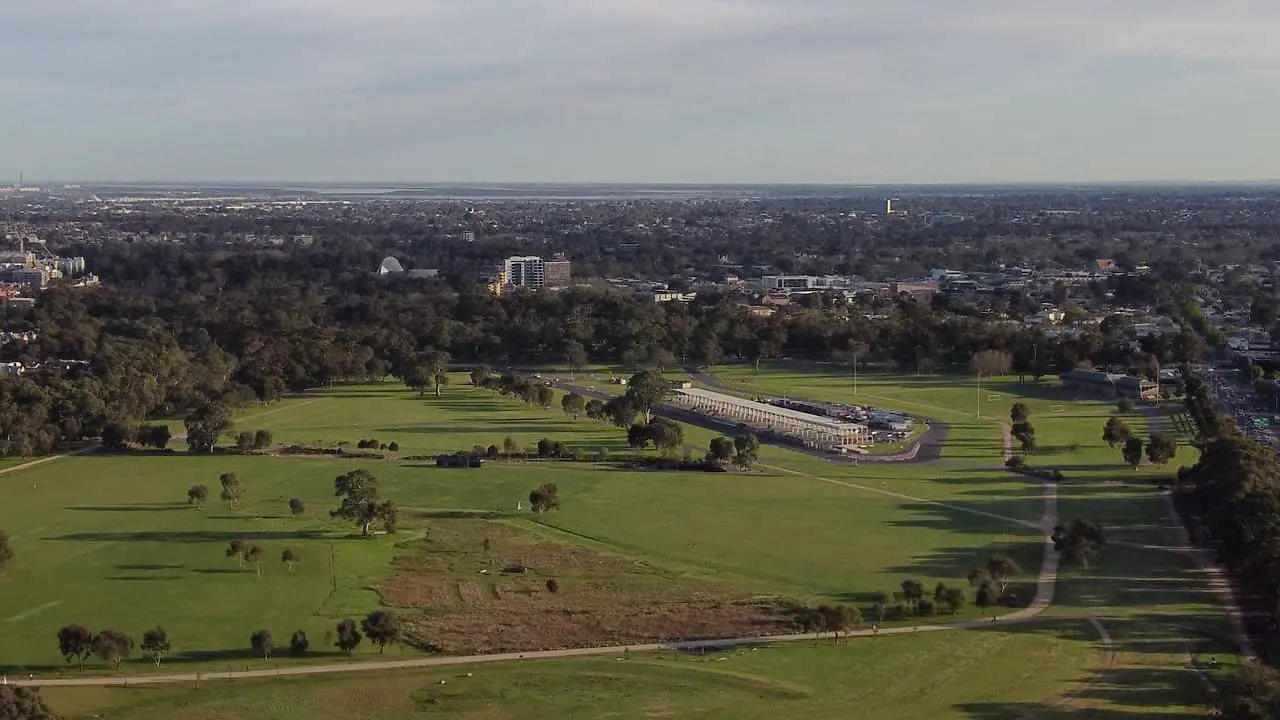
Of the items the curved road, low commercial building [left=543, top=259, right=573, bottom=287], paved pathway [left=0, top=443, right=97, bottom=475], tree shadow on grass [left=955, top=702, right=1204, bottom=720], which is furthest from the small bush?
low commercial building [left=543, top=259, right=573, bottom=287]

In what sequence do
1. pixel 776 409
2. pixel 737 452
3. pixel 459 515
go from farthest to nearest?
1. pixel 776 409
2. pixel 737 452
3. pixel 459 515

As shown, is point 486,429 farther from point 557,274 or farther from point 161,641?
point 557,274

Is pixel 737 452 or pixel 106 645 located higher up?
pixel 106 645

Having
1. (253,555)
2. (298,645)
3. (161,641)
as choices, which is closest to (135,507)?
(253,555)

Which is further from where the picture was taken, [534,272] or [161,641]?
[534,272]

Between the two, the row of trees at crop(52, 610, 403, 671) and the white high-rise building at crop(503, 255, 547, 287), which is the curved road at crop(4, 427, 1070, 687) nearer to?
the row of trees at crop(52, 610, 403, 671)

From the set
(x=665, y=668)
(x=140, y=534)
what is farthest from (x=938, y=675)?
(x=140, y=534)

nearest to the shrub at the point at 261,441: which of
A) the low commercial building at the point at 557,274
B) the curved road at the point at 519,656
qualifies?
the curved road at the point at 519,656

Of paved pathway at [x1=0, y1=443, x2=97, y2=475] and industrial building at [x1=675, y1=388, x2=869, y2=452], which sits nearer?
paved pathway at [x1=0, y1=443, x2=97, y2=475]
